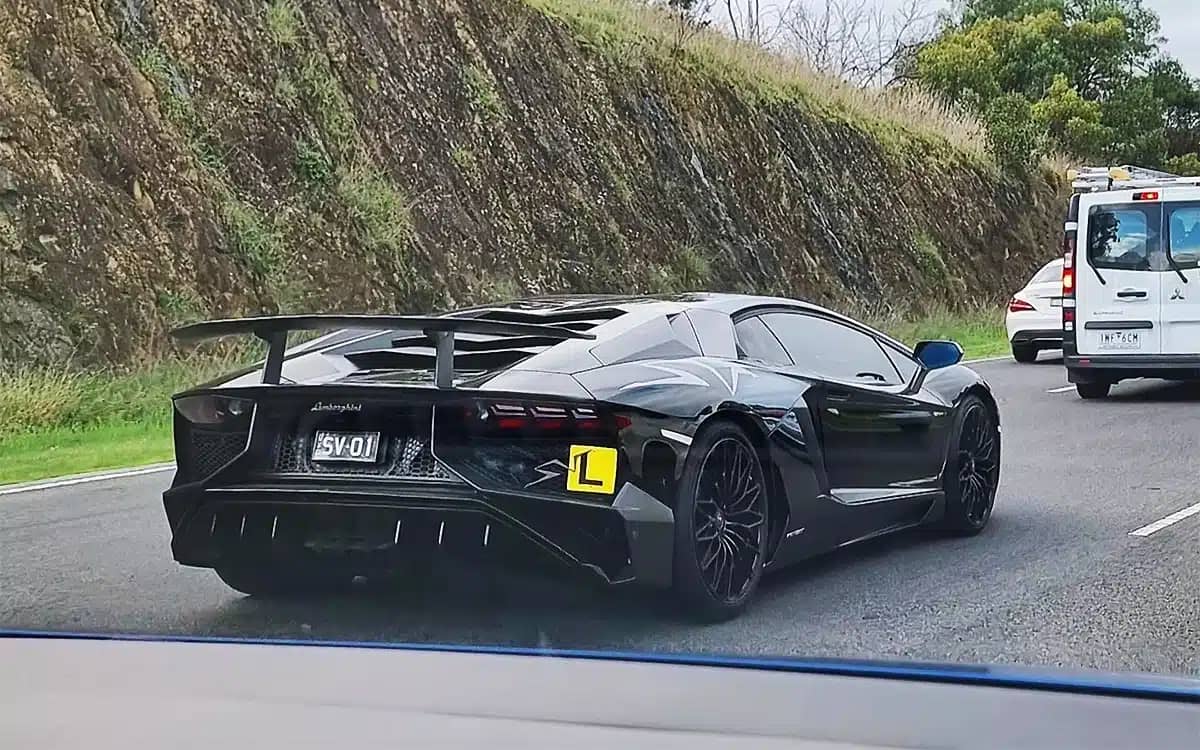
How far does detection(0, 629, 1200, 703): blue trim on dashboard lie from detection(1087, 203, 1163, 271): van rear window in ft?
1.75

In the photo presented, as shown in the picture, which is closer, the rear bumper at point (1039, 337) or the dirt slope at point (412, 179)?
the rear bumper at point (1039, 337)

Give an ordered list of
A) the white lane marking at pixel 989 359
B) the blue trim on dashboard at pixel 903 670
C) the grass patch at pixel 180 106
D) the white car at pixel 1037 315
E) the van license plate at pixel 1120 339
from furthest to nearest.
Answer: the grass patch at pixel 180 106, the white lane marking at pixel 989 359, the white car at pixel 1037 315, the van license plate at pixel 1120 339, the blue trim on dashboard at pixel 903 670

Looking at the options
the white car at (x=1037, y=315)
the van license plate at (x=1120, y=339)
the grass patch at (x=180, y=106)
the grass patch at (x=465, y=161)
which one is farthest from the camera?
the grass patch at (x=465, y=161)

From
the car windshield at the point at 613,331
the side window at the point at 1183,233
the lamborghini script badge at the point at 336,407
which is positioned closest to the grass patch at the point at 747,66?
the car windshield at the point at 613,331

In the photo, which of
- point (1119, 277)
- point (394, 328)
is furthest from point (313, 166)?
point (1119, 277)

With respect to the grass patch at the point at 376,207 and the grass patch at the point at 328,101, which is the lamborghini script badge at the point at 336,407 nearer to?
the grass patch at the point at 376,207

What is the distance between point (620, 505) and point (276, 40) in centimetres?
108

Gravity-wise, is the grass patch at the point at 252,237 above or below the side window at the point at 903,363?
above

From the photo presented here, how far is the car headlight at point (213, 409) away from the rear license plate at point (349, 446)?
0.12m

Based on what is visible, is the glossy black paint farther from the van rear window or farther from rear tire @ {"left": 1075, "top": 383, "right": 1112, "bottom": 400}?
the van rear window

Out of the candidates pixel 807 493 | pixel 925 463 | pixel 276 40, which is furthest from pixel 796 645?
pixel 276 40

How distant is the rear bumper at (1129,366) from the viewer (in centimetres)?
187

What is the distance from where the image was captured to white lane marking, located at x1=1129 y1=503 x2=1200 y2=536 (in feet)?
6.23

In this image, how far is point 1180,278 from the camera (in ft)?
5.91
